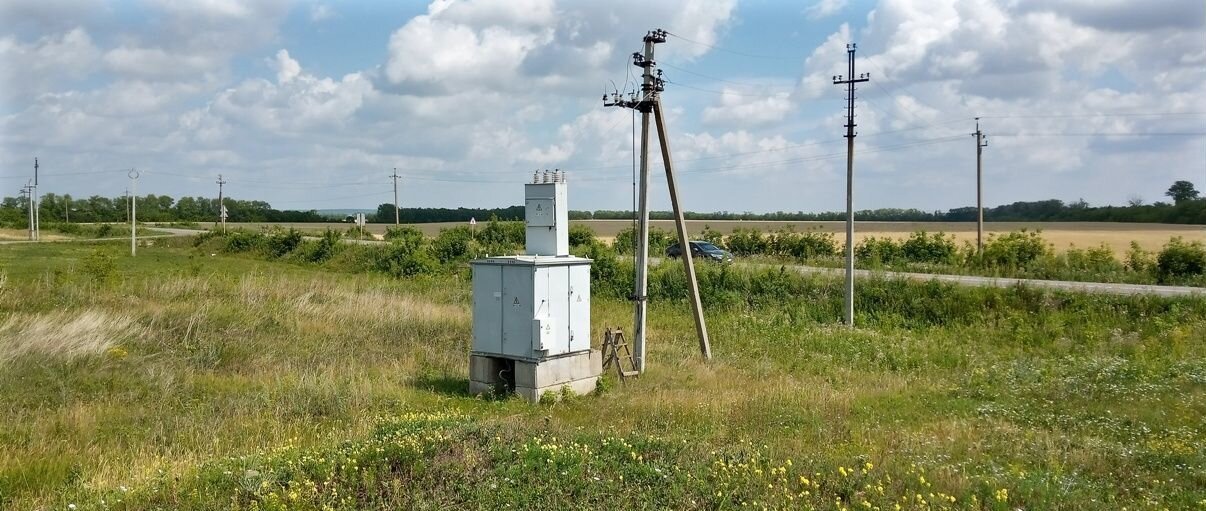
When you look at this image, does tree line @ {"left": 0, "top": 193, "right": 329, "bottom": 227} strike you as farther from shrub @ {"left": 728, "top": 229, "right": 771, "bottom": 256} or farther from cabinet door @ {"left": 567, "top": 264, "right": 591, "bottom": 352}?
cabinet door @ {"left": 567, "top": 264, "right": 591, "bottom": 352}

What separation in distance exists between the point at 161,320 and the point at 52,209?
383 feet

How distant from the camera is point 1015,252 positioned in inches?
1316

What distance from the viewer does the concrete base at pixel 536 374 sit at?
11.8 meters

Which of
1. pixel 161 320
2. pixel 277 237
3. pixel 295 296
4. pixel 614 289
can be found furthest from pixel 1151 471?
pixel 277 237

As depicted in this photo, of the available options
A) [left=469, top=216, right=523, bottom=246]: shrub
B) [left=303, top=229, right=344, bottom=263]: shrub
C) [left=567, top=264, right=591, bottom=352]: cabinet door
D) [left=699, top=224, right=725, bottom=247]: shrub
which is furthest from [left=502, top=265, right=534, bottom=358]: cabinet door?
[left=303, top=229, right=344, bottom=263]: shrub

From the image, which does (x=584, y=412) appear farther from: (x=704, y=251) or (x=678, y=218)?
(x=704, y=251)

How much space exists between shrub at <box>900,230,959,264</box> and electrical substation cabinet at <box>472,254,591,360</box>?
28.3 metres

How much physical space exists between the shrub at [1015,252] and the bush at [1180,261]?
438cm

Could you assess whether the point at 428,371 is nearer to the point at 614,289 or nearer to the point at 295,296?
the point at 295,296

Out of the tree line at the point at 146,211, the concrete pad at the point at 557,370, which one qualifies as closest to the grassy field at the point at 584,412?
the concrete pad at the point at 557,370

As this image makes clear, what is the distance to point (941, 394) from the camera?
12625 millimetres

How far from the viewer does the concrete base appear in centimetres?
1178

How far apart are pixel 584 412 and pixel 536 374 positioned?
3.78 ft

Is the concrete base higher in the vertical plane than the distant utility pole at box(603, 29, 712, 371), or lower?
lower
